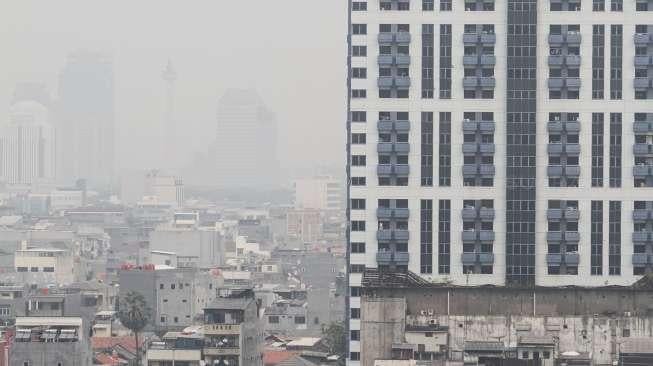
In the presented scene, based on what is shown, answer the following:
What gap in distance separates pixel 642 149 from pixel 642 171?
0.92 metres

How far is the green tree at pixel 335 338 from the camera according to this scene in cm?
12600

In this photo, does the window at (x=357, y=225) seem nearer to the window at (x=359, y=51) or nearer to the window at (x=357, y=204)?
the window at (x=357, y=204)

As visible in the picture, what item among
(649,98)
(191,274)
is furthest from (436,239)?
(191,274)

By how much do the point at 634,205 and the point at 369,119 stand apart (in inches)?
455

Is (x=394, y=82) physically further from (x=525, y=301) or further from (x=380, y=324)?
(x=380, y=324)

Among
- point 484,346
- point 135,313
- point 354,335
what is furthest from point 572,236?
point 135,313

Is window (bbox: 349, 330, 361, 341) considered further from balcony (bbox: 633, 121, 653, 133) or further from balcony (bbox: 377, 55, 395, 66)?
balcony (bbox: 633, 121, 653, 133)

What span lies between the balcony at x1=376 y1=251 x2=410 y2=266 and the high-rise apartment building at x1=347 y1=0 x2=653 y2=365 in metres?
0.39

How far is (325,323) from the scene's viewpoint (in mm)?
152375

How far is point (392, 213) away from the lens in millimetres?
103438

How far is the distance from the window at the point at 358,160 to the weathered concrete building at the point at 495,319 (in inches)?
864

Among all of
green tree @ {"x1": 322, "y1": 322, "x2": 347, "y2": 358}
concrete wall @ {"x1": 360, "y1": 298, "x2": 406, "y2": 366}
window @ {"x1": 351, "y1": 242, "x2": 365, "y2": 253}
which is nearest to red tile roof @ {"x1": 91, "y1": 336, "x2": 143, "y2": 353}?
green tree @ {"x1": 322, "y1": 322, "x2": 347, "y2": 358}

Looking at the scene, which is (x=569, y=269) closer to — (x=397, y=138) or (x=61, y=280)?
(x=397, y=138)

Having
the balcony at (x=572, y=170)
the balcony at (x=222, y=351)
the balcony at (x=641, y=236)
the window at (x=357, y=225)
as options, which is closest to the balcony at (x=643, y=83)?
the balcony at (x=572, y=170)
